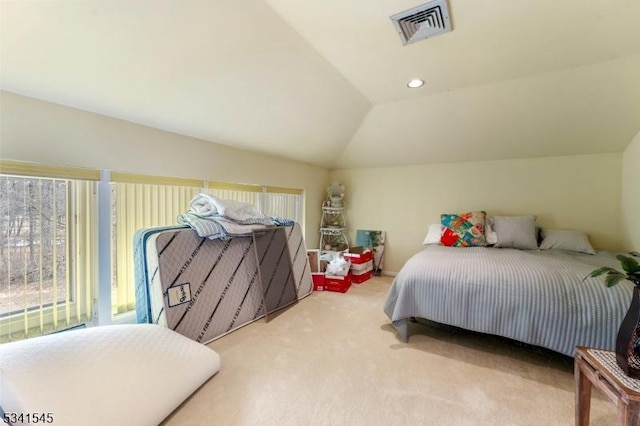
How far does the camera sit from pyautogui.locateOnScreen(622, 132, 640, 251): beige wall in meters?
2.66

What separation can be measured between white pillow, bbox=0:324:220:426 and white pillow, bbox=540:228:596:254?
11.9ft

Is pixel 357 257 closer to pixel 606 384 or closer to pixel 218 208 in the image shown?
pixel 218 208

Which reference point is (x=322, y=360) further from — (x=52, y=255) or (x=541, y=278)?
(x=52, y=255)

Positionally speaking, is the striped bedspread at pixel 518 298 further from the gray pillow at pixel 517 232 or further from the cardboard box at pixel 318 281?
the cardboard box at pixel 318 281

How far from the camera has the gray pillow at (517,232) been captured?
10.1ft

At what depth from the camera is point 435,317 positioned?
2.08 metres

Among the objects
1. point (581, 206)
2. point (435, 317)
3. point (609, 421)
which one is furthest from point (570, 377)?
point (581, 206)

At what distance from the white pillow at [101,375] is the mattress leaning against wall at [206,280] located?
0.34 m

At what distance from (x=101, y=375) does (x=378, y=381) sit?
4.82 ft

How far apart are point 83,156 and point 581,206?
195 inches

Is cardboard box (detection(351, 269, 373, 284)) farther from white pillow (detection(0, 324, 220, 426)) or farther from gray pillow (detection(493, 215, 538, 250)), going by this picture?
white pillow (detection(0, 324, 220, 426))

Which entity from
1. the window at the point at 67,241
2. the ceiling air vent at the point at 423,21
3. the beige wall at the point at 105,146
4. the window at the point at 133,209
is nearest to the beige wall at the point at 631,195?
the ceiling air vent at the point at 423,21

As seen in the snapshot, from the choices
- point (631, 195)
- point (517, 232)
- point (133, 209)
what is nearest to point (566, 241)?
point (517, 232)

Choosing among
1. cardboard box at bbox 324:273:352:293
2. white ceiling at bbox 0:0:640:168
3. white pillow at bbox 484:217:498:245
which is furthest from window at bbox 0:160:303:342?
white pillow at bbox 484:217:498:245
